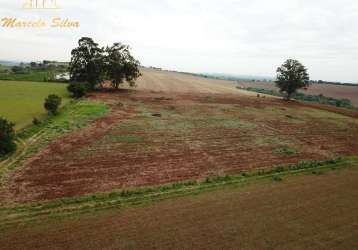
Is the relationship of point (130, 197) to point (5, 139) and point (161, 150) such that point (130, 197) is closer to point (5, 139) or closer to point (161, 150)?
point (161, 150)

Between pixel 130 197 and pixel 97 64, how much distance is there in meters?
46.6

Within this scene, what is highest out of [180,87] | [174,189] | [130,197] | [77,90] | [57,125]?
[180,87]

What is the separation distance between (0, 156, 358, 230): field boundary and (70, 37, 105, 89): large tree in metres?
44.9

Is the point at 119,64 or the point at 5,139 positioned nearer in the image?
the point at 5,139

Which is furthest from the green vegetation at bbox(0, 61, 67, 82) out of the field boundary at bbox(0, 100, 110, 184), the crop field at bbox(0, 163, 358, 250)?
the crop field at bbox(0, 163, 358, 250)

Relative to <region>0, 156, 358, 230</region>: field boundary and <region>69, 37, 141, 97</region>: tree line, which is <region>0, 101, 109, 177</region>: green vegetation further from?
<region>69, 37, 141, 97</region>: tree line

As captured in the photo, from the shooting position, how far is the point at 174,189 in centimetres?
1526

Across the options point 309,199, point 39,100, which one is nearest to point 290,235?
point 309,199

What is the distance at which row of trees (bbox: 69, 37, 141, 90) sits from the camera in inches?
2195

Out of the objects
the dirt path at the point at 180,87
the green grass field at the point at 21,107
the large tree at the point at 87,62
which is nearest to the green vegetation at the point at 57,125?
the green grass field at the point at 21,107

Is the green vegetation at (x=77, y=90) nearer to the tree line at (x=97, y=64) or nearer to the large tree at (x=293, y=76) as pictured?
the tree line at (x=97, y=64)

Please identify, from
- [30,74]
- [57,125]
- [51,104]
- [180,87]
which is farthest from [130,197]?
[30,74]

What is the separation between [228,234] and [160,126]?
1959 centimetres

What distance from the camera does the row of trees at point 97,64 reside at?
5575 centimetres
